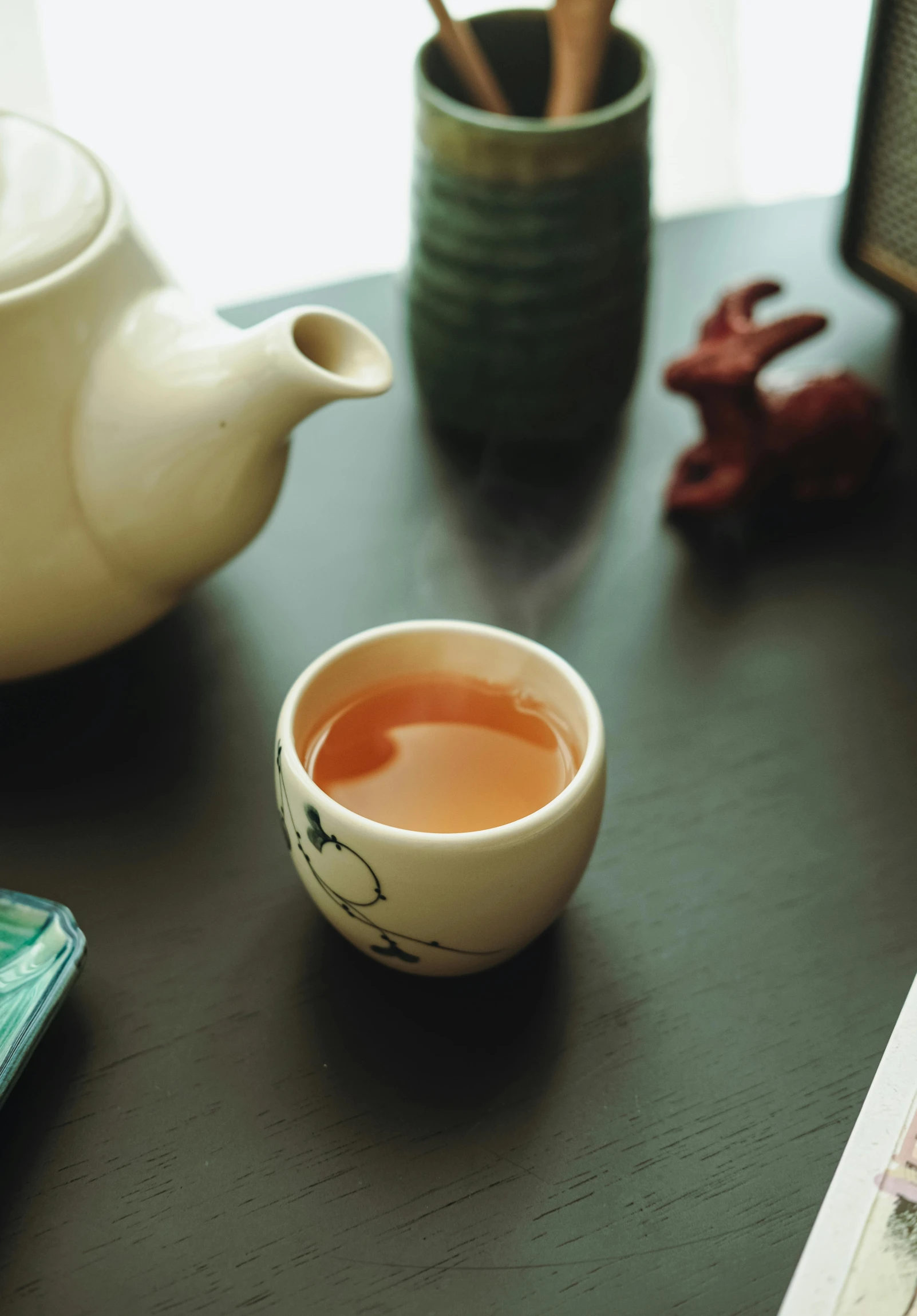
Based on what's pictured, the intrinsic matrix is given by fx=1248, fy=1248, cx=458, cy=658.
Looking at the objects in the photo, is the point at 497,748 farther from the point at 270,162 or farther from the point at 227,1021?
the point at 270,162

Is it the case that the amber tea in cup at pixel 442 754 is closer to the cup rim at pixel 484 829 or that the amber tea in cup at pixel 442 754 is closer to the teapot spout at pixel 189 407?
the cup rim at pixel 484 829

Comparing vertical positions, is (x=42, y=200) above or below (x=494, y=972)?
above

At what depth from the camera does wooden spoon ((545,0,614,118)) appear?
641 millimetres

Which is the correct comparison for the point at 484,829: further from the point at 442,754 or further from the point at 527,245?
the point at 527,245

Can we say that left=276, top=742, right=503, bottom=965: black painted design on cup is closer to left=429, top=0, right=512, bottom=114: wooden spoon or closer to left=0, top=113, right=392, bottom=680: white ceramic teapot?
left=0, top=113, right=392, bottom=680: white ceramic teapot

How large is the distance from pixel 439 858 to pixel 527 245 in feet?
1.22

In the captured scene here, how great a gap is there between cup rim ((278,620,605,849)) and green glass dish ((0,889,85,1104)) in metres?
0.11


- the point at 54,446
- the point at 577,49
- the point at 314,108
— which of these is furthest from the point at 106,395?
the point at 314,108

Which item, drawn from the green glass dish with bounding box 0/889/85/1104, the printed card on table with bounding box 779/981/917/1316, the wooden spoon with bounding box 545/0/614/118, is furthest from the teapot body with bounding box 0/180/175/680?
the printed card on table with bounding box 779/981/917/1316

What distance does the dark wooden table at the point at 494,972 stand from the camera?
412 millimetres

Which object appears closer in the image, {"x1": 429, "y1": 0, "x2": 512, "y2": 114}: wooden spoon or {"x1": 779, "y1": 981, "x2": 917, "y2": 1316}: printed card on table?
{"x1": 779, "y1": 981, "x2": 917, "y2": 1316}: printed card on table

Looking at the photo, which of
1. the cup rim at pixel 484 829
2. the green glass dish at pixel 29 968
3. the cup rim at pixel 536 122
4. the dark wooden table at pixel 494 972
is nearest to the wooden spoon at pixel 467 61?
the cup rim at pixel 536 122

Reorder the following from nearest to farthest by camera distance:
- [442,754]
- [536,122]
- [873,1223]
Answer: [873,1223], [442,754], [536,122]

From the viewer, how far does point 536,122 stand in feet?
2.11
